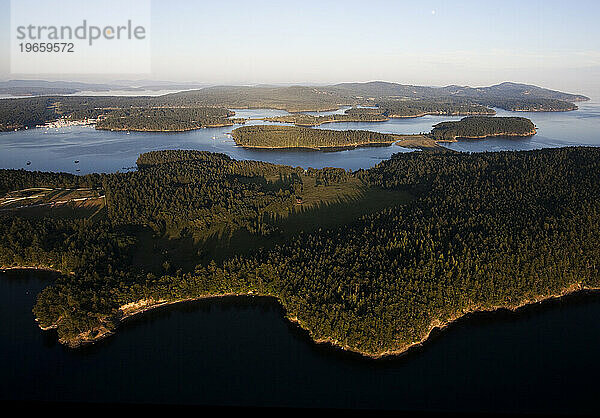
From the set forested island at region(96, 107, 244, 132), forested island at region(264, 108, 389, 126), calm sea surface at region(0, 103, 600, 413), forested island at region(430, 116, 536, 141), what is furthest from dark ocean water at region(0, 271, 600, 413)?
forested island at region(264, 108, 389, 126)

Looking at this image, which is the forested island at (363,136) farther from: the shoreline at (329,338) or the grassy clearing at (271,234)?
the shoreline at (329,338)

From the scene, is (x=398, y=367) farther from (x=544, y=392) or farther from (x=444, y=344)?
(x=544, y=392)

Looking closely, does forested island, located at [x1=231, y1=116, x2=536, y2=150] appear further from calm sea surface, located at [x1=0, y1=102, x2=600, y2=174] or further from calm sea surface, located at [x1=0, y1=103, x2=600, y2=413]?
calm sea surface, located at [x1=0, y1=103, x2=600, y2=413]

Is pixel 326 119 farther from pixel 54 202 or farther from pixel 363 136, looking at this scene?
pixel 54 202

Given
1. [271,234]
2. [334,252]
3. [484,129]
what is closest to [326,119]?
[484,129]

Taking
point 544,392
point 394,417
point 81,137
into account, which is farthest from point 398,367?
point 81,137

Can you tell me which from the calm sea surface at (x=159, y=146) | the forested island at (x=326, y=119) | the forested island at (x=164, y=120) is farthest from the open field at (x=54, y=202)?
the forested island at (x=326, y=119)

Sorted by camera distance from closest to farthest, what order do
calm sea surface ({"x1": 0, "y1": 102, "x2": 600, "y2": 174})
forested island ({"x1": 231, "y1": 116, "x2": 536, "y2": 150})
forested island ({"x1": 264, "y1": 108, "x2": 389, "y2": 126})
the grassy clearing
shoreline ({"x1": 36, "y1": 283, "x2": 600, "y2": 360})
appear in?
shoreline ({"x1": 36, "y1": 283, "x2": 600, "y2": 360}) < the grassy clearing < calm sea surface ({"x1": 0, "y1": 102, "x2": 600, "y2": 174}) < forested island ({"x1": 231, "y1": 116, "x2": 536, "y2": 150}) < forested island ({"x1": 264, "y1": 108, "x2": 389, "y2": 126})

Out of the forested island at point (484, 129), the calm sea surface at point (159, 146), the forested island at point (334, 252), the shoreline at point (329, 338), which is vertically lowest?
the shoreline at point (329, 338)
